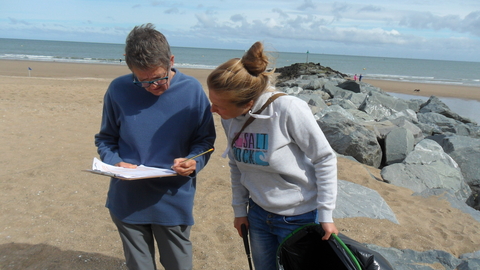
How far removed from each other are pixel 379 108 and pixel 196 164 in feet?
30.6

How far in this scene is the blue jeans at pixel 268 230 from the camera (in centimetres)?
195

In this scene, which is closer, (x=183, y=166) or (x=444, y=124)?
(x=183, y=166)

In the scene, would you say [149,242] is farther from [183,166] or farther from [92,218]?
[92,218]

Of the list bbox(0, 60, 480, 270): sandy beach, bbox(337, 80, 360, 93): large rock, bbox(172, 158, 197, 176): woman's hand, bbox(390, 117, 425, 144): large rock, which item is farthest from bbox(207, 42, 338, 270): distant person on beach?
bbox(337, 80, 360, 93): large rock

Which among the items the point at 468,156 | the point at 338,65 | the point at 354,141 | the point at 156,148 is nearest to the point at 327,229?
the point at 156,148

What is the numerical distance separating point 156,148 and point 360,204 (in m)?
2.93

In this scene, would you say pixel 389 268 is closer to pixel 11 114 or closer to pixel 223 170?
pixel 223 170

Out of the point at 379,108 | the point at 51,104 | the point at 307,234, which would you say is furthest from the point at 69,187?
the point at 379,108

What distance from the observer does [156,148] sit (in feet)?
6.78

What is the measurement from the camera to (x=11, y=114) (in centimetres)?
784

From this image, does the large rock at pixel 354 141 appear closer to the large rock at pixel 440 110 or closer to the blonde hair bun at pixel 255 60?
the blonde hair bun at pixel 255 60

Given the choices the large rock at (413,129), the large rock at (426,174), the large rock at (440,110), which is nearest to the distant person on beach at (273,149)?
the large rock at (426,174)

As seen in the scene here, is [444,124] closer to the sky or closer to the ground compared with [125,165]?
closer to the ground

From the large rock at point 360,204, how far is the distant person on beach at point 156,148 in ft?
7.84
